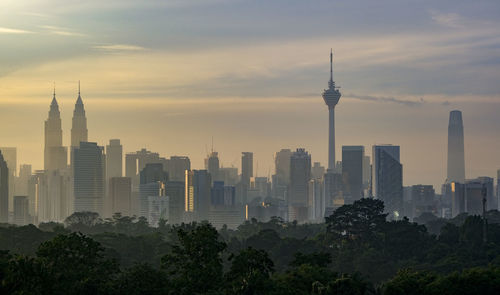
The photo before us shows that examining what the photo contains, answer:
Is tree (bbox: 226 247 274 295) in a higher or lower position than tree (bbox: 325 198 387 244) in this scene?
lower

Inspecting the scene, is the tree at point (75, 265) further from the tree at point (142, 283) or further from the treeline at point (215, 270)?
the tree at point (142, 283)

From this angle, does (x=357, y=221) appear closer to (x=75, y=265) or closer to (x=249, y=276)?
(x=249, y=276)

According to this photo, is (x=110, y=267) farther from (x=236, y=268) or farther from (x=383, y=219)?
(x=383, y=219)

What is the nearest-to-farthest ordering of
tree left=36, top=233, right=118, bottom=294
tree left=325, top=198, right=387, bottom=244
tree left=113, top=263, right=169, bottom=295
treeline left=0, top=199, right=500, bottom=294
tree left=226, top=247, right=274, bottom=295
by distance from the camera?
1. treeline left=0, top=199, right=500, bottom=294
2. tree left=36, top=233, right=118, bottom=294
3. tree left=226, top=247, right=274, bottom=295
4. tree left=113, top=263, right=169, bottom=295
5. tree left=325, top=198, right=387, bottom=244

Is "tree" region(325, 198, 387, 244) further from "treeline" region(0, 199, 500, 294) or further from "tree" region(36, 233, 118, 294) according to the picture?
"tree" region(36, 233, 118, 294)

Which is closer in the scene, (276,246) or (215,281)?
(215,281)

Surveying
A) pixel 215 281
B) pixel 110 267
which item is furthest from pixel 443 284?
pixel 110 267

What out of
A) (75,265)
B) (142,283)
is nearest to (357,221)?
(142,283)

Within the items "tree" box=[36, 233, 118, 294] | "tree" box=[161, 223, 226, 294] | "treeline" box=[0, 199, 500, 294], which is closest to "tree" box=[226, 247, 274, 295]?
"treeline" box=[0, 199, 500, 294]
